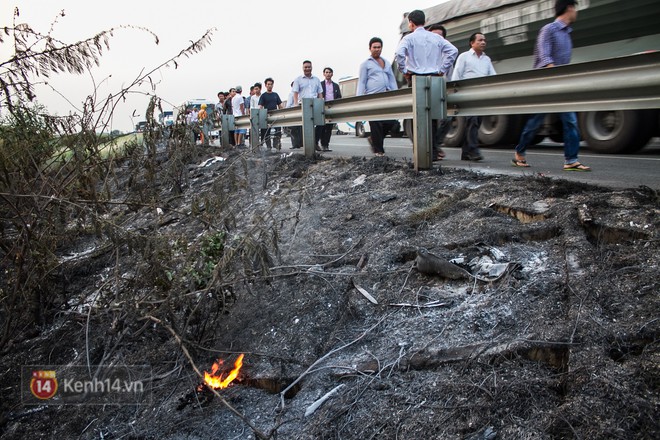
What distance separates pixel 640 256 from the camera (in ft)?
8.82

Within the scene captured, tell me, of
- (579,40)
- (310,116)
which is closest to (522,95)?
(310,116)

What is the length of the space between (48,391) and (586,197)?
3.63 m

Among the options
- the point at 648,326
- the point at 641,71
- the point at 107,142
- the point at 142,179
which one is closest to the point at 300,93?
the point at 142,179

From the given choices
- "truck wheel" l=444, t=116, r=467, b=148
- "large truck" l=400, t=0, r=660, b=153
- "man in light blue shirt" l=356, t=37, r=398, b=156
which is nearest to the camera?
"large truck" l=400, t=0, r=660, b=153

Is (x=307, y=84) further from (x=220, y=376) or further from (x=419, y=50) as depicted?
(x=220, y=376)

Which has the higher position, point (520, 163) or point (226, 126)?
point (226, 126)

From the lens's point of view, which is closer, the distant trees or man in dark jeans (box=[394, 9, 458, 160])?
the distant trees

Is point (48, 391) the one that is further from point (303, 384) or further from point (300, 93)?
point (300, 93)

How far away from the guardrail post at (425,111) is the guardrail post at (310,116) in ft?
8.66

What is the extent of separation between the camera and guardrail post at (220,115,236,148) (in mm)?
12120

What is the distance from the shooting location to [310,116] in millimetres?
7941

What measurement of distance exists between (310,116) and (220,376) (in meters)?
5.65

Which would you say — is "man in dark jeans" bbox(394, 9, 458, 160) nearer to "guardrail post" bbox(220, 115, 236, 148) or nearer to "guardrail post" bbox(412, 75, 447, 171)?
"guardrail post" bbox(412, 75, 447, 171)

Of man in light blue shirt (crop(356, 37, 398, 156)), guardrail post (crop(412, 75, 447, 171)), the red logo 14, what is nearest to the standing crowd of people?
man in light blue shirt (crop(356, 37, 398, 156))
